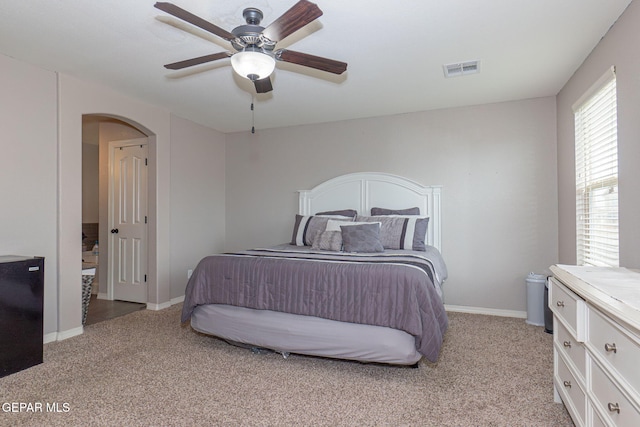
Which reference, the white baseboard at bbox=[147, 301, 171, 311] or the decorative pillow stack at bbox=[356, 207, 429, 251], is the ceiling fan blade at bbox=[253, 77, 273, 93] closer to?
the decorative pillow stack at bbox=[356, 207, 429, 251]

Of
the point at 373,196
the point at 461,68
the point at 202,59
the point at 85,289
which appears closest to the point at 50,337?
the point at 85,289

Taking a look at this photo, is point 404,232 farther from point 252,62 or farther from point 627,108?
point 252,62

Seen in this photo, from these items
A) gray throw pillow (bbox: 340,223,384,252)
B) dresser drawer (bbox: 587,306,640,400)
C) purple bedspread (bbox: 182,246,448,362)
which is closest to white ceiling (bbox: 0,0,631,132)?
gray throw pillow (bbox: 340,223,384,252)

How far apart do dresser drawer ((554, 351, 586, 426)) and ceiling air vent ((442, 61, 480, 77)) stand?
2299 mm

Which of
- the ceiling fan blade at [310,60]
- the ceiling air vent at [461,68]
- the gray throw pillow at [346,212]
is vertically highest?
the ceiling air vent at [461,68]

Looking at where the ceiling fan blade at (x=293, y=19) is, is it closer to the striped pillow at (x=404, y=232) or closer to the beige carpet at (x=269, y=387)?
the beige carpet at (x=269, y=387)

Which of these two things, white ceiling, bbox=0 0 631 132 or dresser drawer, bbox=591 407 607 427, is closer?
dresser drawer, bbox=591 407 607 427

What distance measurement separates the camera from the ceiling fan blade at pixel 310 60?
83.0 inches

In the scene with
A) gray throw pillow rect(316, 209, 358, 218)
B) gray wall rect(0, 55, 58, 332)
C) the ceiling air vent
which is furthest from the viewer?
gray throw pillow rect(316, 209, 358, 218)

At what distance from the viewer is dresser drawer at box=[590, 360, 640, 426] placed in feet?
3.64

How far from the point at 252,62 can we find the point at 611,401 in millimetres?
2231

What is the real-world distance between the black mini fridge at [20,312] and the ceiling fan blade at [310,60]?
2418 mm

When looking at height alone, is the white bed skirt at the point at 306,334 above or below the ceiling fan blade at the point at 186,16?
below

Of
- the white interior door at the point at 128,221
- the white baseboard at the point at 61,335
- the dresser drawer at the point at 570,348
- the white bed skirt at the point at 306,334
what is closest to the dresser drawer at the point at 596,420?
the dresser drawer at the point at 570,348
